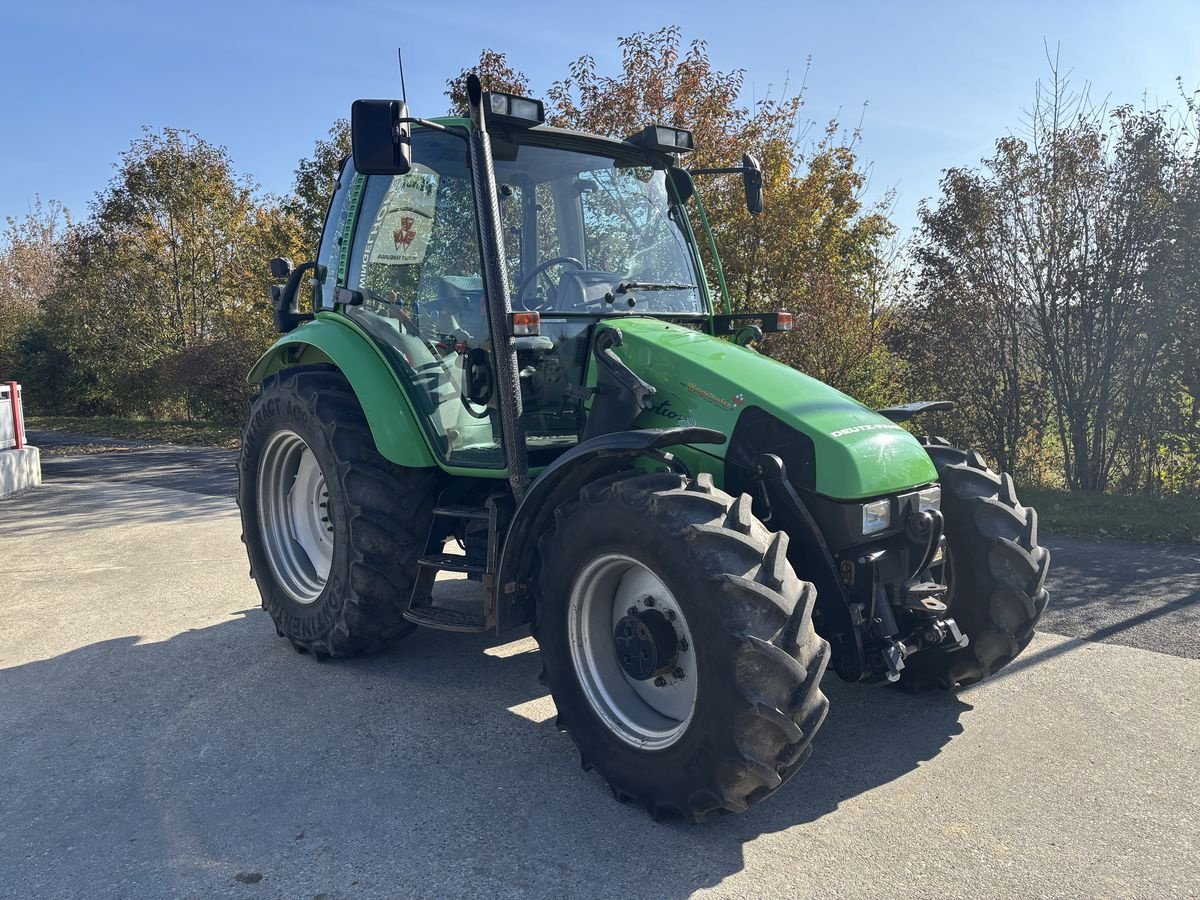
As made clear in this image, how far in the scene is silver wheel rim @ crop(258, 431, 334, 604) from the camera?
5109 millimetres

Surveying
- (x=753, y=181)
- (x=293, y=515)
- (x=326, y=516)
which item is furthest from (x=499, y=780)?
(x=753, y=181)

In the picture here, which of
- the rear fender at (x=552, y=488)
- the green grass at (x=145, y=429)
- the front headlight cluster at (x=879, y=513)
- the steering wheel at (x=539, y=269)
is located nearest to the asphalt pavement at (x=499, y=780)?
the rear fender at (x=552, y=488)

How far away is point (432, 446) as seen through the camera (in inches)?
169

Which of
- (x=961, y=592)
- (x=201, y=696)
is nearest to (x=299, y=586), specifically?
(x=201, y=696)

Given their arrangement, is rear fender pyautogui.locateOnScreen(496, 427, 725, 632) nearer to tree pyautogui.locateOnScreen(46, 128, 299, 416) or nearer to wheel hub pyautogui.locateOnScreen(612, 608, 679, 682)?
wheel hub pyautogui.locateOnScreen(612, 608, 679, 682)

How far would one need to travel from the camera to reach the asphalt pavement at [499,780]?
280 centimetres

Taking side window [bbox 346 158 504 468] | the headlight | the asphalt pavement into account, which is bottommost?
the asphalt pavement

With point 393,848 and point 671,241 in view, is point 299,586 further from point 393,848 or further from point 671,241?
point 671,241

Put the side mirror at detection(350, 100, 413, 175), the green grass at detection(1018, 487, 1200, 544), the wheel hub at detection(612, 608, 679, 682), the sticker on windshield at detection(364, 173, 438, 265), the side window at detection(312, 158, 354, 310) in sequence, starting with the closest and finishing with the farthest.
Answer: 1. the wheel hub at detection(612, 608, 679, 682)
2. the side mirror at detection(350, 100, 413, 175)
3. the sticker on windshield at detection(364, 173, 438, 265)
4. the side window at detection(312, 158, 354, 310)
5. the green grass at detection(1018, 487, 1200, 544)

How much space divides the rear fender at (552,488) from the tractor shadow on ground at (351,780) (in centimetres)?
59

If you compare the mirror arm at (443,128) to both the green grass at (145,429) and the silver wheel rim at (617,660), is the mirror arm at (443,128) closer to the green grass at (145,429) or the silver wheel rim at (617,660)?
the silver wheel rim at (617,660)

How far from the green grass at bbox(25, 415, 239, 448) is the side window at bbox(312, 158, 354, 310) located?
12303 millimetres

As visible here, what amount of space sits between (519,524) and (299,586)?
6.75 feet

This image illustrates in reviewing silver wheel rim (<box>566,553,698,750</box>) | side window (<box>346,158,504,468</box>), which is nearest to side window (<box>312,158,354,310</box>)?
side window (<box>346,158,504,468</box>)
